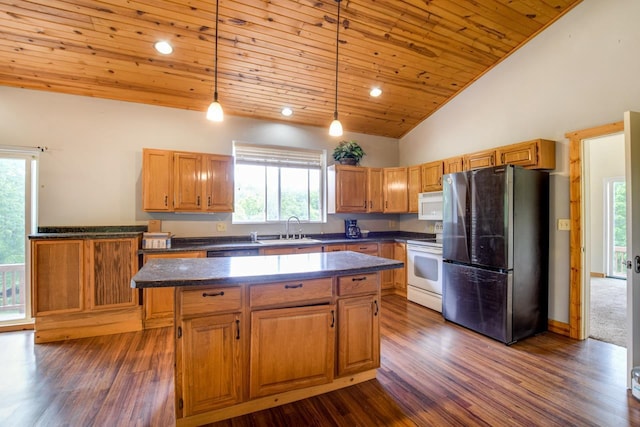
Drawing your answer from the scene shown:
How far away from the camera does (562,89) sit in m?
3.22

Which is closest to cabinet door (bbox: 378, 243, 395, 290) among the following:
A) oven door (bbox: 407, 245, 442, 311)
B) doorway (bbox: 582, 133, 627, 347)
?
oven door (bbox: 407, 245, 442, 311)

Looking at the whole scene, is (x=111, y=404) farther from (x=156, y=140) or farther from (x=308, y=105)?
(x=308, y=105)

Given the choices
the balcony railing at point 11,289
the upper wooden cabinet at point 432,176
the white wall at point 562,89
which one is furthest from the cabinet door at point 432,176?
the balcony railing at point 11,289

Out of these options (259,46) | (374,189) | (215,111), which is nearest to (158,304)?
(215,111)

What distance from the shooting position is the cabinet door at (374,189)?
16.1 ft

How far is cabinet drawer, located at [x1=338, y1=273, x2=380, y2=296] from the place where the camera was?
2.11 meters

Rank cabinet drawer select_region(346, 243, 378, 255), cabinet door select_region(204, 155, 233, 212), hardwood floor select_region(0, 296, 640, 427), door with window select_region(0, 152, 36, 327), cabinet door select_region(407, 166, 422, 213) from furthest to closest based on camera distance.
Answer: cabinet door select_region(407, 166, 422, 213)
cabinet drawer select_region(346, 243, 378, 255)
cabinet door select_region(204, 155, 233, 212)
door with window select_region(0, 152, 36, 327)
hardwood floor select_region(0, 296, 640, 427)

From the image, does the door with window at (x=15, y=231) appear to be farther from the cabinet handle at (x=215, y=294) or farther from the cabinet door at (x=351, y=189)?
the cabinet door at (x=351, y=189)

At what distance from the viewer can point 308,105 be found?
14.0ft

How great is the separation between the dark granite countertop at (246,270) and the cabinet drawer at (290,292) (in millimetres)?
72

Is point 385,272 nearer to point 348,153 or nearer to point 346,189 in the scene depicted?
point 346,189

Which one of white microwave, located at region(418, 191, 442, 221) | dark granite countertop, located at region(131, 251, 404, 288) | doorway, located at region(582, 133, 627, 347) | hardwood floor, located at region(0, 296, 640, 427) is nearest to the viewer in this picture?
dark granite countertop, located at region(131, 251, 404, 288)

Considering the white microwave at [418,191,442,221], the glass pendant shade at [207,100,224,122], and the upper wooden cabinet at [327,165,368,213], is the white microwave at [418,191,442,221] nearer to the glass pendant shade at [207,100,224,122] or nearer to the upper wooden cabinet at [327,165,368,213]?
the upper wooden cabinet at [327,165,368,213]

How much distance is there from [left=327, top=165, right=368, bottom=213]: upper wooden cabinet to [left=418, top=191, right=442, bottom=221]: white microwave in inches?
34.8
